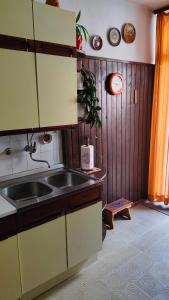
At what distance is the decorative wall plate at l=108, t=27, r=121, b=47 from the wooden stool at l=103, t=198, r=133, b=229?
189 centimetres

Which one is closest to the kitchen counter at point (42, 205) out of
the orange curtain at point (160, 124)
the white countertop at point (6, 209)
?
the white countertop at point (6, 209)

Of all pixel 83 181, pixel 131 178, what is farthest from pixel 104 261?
pixel 131 178

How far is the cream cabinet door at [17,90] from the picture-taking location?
1.57 metres

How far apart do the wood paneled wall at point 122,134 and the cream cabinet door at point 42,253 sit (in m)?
0.82

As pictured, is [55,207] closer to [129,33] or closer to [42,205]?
[42,205]

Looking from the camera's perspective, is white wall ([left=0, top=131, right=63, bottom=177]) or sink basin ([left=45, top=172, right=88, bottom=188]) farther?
sink basin ([left=45, top=172, right=88, bottom=188])

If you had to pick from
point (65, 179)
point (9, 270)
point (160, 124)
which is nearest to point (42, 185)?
point (65, 179)

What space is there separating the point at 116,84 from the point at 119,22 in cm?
71

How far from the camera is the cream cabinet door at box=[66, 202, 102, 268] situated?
183cm

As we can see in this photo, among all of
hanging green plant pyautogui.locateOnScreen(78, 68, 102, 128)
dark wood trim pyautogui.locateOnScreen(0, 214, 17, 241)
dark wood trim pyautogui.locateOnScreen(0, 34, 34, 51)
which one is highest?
dark wood trim pyautogui.locateOnScreen(0, 34, 34, 51)

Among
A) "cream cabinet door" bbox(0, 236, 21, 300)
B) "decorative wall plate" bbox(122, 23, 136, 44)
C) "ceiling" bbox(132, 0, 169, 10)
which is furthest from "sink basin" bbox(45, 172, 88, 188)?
"ceiling" bbox(132, 0, 169, 10)

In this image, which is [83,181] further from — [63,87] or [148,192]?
[148,192]

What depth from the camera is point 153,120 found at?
3223 mm

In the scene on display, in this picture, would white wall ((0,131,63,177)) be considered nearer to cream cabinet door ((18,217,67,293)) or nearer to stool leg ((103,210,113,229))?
cream cabinet door ((18,217,67,293))
